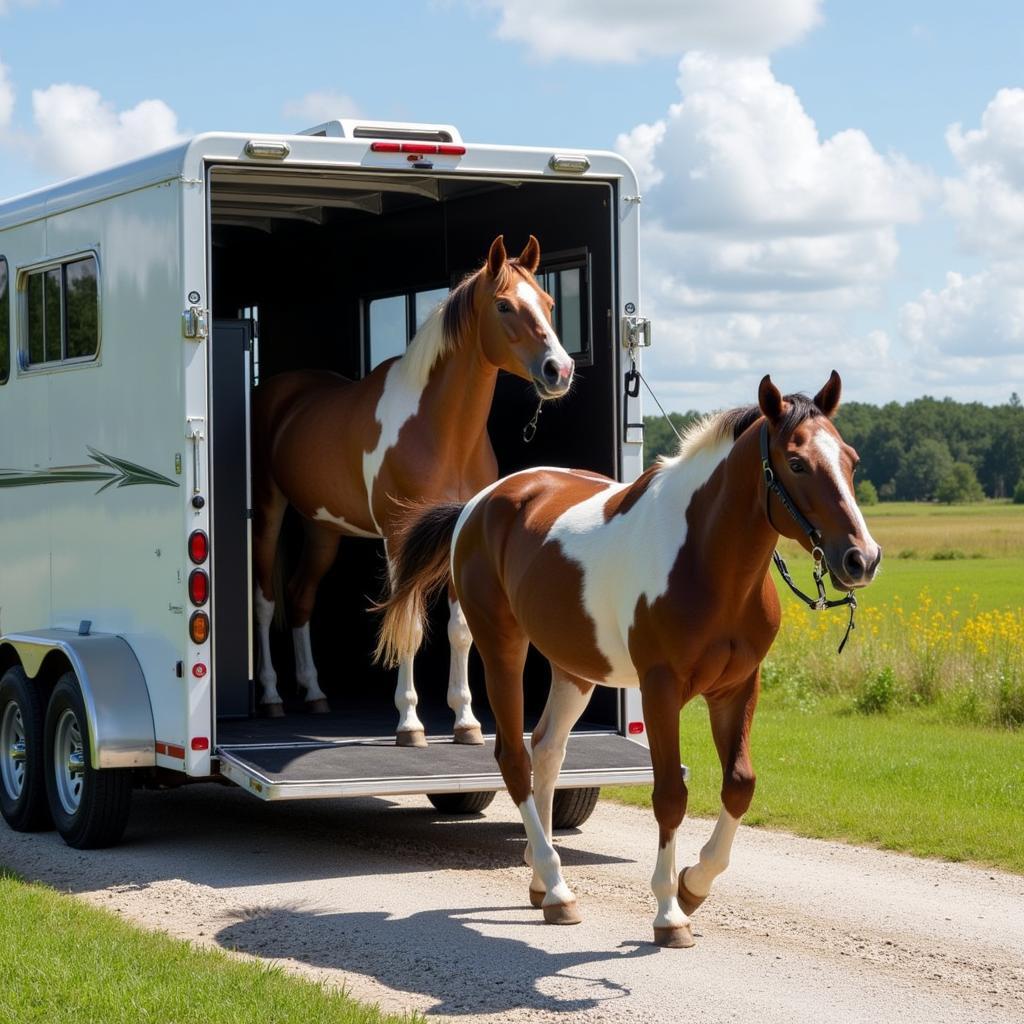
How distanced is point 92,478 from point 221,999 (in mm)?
3999

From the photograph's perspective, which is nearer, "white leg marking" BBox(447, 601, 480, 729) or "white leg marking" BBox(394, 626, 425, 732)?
"white leg marking" BBox(394, 626, 425, 732)

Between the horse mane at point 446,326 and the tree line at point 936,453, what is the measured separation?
7057 centimetres

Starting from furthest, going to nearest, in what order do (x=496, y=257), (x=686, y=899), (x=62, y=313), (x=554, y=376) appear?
1. (x=62, y=313)
2. (x=496, y=257)
3. (x=554, y=376)
4. (x=686, y=899)

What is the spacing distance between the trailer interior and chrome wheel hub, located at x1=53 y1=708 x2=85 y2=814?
0.72m

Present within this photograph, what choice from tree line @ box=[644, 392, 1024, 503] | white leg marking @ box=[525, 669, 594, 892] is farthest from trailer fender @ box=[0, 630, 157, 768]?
tree line @ box=[644, 392, 1024, 503]

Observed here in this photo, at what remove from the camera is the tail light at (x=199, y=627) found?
7305 mm

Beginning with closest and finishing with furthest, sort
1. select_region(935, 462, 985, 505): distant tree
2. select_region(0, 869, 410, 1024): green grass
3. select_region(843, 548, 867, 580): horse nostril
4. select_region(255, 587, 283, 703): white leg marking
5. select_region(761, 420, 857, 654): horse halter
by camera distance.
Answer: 1. select_region(0, 869, 410, 1024): green grass
2. select_region(843, 548, 867, 580): horse nostril
3. select_region(761, 420, 857, 654): horse halter
4. select_region(255, 587, 283, 703): white leg marking
5. select_region(935, 462, 985, 505): distant tree

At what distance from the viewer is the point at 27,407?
913cm

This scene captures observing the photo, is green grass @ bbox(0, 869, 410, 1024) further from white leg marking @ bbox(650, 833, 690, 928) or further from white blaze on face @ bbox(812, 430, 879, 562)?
white blaze on face @ bbox(812, 430, 879, 562)

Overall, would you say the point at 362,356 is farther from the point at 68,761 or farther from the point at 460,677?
the point at 68,761

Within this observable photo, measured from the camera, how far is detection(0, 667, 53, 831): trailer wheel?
8336 mm

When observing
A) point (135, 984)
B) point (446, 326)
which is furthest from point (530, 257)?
point (135, 984)

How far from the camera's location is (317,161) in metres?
7.50

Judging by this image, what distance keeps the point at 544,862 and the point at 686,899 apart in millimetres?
667
